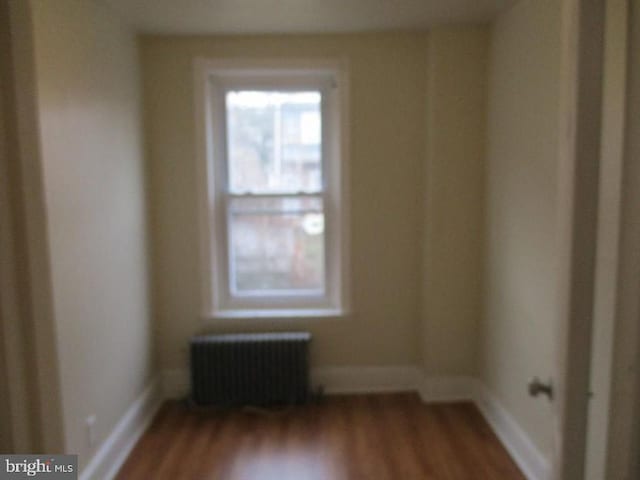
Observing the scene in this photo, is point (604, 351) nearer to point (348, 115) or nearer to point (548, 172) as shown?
point (548, 172)

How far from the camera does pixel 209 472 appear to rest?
2641 millimetres

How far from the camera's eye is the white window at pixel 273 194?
3.42 metres

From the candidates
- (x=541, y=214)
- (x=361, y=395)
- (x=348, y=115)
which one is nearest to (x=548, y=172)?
(x=541, y=214)

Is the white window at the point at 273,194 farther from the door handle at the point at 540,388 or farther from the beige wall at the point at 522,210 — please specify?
the door handle at the point at 540,388

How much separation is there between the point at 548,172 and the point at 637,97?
1399 millimetres

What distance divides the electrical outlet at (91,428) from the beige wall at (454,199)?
205 cm

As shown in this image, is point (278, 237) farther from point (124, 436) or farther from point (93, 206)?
point (124, 436)

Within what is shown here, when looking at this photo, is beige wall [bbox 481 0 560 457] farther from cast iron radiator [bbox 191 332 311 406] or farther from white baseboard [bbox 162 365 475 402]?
cast iron radiator [bbox 191 332 311 406]

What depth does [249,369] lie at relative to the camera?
3.33 meters

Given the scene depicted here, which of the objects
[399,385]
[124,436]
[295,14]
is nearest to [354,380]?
[399,385]

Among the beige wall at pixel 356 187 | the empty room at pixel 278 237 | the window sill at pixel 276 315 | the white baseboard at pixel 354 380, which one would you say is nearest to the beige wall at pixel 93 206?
the empty room at pixel 278 237

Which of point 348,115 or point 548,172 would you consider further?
point 348,115

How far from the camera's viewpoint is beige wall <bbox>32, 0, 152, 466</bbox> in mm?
2078

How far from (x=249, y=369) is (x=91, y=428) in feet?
3.64
